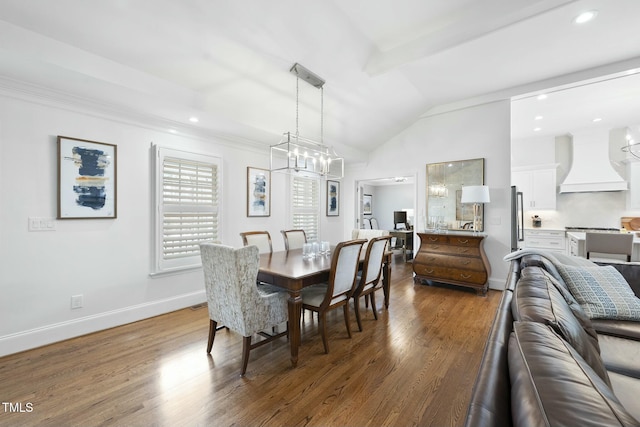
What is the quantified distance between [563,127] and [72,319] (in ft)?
29.0

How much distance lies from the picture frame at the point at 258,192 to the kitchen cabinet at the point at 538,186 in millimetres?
6071

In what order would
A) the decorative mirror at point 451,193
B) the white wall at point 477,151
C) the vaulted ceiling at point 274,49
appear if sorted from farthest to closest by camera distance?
the decorative mirror at point 451,193 → the white wall at point 477,151 → the vaulted ceiling at point 274,49

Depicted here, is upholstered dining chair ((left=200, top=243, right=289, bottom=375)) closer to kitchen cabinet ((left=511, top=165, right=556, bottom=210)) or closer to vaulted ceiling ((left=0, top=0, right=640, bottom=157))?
vaulted ceiling ((left=0, top=0, right=640, bottom=157))

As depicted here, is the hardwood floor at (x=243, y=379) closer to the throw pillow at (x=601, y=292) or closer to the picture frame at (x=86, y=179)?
the throw pillow at (x=601, y=292)

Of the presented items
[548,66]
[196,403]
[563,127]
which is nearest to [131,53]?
[196,403]

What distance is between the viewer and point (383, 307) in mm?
3551

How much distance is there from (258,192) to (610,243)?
17.7 feet

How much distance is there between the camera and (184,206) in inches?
141

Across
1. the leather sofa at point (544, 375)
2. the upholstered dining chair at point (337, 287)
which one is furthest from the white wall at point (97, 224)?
the leather sofa at point (544, 375)

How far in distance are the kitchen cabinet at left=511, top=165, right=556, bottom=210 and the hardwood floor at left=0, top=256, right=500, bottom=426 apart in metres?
4.86

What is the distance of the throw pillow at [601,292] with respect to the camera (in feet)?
6.01

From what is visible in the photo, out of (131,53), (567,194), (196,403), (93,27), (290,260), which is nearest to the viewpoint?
(196,403)

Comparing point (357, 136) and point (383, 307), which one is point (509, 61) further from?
point (383, 307)

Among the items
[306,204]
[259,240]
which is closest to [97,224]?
[259,240]
